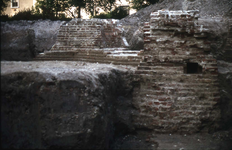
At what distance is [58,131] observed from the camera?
2879 millimetres

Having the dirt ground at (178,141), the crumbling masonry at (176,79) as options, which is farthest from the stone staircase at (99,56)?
the dirt ground at (178,141)

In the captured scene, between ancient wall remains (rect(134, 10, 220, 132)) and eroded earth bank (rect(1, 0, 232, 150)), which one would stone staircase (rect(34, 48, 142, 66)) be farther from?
ancient wall remains (rect(134, 10, 220, 132))

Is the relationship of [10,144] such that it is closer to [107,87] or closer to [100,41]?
[107,87]

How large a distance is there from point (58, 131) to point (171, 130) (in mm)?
2382

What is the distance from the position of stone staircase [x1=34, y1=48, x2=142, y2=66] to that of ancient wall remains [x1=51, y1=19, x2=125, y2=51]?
462 mm

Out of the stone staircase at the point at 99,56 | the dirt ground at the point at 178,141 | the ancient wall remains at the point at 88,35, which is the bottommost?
the dirt ground at the point at 178,141

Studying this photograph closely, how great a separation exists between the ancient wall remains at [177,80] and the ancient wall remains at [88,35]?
3.04 metres

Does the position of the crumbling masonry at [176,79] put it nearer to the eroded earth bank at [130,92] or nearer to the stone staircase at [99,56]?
the eroded earth bank at [130,92]

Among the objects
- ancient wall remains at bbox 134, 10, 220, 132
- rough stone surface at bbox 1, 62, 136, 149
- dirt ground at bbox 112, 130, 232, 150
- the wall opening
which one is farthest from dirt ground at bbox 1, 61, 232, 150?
the wall opening

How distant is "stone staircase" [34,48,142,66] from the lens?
5445mm

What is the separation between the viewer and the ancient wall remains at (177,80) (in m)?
4.49

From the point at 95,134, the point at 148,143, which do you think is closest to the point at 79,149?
the point at 95,134

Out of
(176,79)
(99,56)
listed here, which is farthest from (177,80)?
(99,56)

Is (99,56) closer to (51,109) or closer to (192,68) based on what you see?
(192,68)
